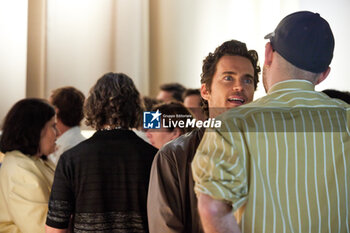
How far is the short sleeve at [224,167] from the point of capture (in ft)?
3.52

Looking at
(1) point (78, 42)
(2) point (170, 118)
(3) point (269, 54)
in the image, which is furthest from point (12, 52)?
(3) point (269, 54)

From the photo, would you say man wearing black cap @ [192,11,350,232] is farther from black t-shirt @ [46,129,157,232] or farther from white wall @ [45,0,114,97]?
white wall @ [45,0,114,97]

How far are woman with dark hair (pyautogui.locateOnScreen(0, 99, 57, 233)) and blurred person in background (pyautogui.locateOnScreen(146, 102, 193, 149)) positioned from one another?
0.51 metres

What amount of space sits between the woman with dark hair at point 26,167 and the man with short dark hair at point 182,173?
667 mm

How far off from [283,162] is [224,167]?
0.15 m

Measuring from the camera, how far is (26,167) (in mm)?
2107

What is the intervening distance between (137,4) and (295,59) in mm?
3246

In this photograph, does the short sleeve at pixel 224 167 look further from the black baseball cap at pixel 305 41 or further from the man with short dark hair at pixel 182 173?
the man with short dark hair at pixel 182 173

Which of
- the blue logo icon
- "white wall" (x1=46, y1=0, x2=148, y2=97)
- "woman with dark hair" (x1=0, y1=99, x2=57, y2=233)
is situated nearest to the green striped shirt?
"woman with dark hair" (x1=0, y1=99, x2=57, y2=233)

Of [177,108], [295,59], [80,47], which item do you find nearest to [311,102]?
[295,59]

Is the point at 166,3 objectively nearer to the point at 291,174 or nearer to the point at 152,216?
the point at 152,216

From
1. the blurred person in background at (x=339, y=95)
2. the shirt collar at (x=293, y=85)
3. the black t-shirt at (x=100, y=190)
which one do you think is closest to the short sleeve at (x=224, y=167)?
the shirt collar at (x=293, y=85)

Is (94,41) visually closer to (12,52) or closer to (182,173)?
(12,52)

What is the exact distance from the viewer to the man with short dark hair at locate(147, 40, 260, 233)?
1547 mm
